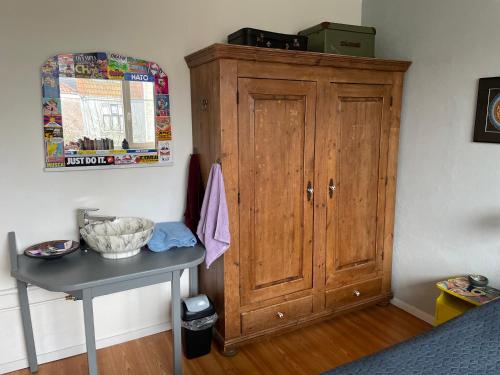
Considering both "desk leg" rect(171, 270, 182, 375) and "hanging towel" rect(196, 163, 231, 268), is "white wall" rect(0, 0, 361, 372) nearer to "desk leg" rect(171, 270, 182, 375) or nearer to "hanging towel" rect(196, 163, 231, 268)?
"hanging towel" rect(196, 163, 231, 268)

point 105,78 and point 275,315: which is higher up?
point 105,78

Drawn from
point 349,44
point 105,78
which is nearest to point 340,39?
point 349,44

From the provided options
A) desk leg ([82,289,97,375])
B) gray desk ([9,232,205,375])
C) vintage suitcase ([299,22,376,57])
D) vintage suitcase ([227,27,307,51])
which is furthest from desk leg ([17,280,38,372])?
vintage suitcase ([299,22,376,57])

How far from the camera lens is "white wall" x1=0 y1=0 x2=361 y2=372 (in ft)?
7.11

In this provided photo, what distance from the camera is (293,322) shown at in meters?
2.70

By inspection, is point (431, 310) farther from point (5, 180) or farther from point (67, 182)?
point (5, 180)

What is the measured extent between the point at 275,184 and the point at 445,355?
135 cm

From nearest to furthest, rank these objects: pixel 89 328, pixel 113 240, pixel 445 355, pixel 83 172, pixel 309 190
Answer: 1. pixel 445 355
2. pixel 89 328
3. pixel 113 240
4. pixel 83 172
5. pixel 309 190

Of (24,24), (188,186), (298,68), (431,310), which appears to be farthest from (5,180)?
(431,310)

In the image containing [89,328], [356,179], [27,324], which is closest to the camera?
[89,328]

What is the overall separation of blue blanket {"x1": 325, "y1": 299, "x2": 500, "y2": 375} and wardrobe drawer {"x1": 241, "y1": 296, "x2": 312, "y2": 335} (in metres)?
1.19

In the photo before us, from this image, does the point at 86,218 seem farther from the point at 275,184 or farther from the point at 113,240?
the point at 275,184

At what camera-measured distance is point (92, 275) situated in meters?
1.89

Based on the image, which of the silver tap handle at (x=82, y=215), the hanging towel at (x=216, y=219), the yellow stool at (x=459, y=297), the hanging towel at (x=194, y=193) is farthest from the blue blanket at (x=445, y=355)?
the silver tap handle at (x=82, y=215)
